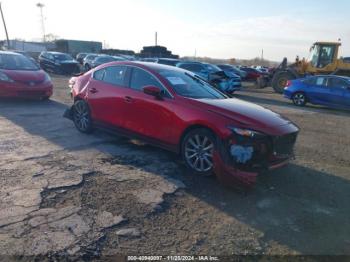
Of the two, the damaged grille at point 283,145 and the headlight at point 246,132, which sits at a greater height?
the headlight at point 246,132

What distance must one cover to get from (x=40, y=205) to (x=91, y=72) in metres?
4.04

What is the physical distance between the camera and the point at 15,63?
38.2ft

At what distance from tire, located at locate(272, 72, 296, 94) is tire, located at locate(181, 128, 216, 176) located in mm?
17308

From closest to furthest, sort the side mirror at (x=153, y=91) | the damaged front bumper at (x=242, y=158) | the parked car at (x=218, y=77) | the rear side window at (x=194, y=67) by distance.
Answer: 1. the damaged front bumper at (x=242, y=158)
2. the side mirror at (x=153, y=91)
3. the parked car at (x=218, y=77)
4. the rear side window at (x=194, y=67)

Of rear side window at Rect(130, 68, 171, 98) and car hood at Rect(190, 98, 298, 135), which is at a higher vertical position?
rear side window at Rect(130, 68, 171, 98)

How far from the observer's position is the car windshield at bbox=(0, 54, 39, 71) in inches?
447

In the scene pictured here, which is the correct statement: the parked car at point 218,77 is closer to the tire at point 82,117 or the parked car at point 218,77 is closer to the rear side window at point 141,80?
the tire at point 82,117

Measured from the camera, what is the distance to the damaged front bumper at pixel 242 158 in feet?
16.0

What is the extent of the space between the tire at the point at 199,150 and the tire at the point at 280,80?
56.8 ft

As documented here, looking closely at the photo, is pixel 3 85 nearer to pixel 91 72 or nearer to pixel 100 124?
pixel 91 72

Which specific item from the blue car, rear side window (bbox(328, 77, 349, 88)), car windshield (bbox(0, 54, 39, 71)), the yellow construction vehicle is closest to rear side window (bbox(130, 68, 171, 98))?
car windshield (bbox(0, 54, 39, 71))

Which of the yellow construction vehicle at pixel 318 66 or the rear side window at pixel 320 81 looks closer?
the rear side window at pixel 320 81

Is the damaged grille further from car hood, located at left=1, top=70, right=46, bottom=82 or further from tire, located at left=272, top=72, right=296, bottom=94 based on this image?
tire, located at left=272, top=72, right=296, bottom=94

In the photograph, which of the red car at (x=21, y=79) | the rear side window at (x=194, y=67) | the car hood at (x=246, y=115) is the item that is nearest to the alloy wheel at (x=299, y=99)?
the rear side window at (x=194, y=67)
